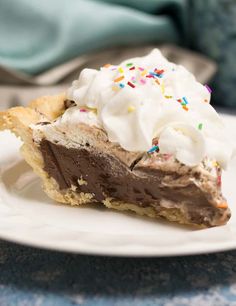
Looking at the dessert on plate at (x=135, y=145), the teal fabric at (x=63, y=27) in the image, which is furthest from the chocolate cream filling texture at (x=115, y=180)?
the teal fabric at (x=63, y=27)

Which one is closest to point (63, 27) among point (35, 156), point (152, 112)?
point (35, 156)

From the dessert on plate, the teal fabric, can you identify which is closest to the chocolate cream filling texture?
the dessert on plate

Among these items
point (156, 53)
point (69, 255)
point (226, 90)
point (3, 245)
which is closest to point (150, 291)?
point (69, 255)

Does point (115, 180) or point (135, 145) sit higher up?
point (135, 145)

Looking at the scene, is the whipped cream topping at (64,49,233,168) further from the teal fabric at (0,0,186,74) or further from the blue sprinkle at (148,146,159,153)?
the teal fabric at (0,0,186,74)

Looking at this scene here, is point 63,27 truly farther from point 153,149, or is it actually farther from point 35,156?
point 153,149

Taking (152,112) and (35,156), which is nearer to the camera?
(152,112)

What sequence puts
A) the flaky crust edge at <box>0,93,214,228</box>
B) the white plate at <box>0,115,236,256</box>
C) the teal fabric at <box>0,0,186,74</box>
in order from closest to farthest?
the white plate at <box>0,115,236,256</box> → the flaky crust edge at <box>0,93,214,228</box> → the teal fabric at <box>0,0,186,74</box>

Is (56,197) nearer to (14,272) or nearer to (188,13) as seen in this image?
(14,272)
